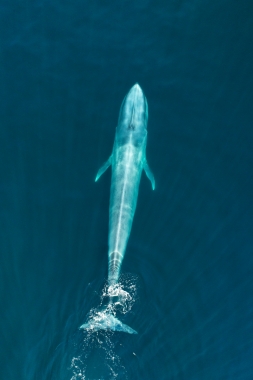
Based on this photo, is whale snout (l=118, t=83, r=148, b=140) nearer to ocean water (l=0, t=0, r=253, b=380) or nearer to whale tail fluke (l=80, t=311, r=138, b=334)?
ocean water (l=0, t=0, r=253, b=380)

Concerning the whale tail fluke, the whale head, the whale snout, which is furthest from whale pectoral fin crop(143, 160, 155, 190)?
the whale tail fluke

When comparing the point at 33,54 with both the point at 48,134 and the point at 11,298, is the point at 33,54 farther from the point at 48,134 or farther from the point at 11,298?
the point at 11,298

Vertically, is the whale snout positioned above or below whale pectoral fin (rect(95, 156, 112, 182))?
above

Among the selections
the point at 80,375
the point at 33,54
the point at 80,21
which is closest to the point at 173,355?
the point at 80,375

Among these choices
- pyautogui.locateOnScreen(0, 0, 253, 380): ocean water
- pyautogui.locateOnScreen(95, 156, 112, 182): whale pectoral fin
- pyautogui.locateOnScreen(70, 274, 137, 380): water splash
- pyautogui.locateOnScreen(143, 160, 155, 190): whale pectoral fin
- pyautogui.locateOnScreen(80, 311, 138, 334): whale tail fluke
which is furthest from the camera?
pyautogui.locateOnScreen(95, 156, 112, 182): whale pectoral fin

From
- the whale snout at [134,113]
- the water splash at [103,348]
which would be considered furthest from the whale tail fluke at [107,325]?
the whale snout at [134,113]

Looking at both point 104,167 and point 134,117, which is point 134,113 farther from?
point 104,167

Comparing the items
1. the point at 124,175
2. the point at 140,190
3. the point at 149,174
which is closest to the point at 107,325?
the point at 124,175

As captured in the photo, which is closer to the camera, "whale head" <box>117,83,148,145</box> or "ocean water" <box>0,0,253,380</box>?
"ocean water" <box>0,0,253,380</box>

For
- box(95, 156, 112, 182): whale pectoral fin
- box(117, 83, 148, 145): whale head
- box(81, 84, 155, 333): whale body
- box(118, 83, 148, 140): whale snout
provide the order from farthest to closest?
box(118, 83, 148, 140): whale snout, box(117, 83, 148, 145): whale head, box(95, 156, 112, 182): whale pectoral fin, box(81, 84, 155, 333): whale body
